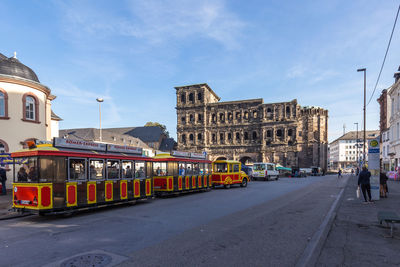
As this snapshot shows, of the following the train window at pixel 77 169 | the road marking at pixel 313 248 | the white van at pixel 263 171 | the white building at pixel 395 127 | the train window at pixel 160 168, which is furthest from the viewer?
the white van at pixel 263 171

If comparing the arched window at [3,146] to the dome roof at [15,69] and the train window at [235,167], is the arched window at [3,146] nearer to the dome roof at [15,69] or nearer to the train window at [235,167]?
the dome roof at [15,69]

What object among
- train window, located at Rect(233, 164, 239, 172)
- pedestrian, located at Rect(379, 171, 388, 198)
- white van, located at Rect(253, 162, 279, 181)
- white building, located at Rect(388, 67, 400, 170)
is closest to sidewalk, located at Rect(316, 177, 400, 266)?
pedestrian, located at Rect(379, 171, 388, 198)

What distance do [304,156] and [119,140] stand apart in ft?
141

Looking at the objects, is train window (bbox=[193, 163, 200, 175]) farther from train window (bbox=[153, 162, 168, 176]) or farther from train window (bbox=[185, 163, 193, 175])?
train window (bbox=[153, 162, 168, 176])

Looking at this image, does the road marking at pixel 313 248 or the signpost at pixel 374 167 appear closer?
the road marking at pixel 313 248

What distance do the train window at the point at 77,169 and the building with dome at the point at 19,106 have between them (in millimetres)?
10302

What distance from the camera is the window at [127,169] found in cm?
1260

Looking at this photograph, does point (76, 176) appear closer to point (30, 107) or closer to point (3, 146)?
point (3, 146)

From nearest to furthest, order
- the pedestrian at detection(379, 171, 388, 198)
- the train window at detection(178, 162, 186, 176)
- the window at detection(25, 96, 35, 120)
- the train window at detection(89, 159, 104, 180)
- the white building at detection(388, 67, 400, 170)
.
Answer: the train window at detection(89, 159, 104, 180) < the pedestrian at detection(379, 171, 388, 198) < the train window at detection(178, 162, 186, 176) < the window at detection(25, 96, 35, 120) < the white building at detection(388, 67, 400, 170)

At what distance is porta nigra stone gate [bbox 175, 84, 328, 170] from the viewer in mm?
54125

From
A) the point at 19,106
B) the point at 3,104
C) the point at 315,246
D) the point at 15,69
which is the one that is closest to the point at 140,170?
the point at 315,246

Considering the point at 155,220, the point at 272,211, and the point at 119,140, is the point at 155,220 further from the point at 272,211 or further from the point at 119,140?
the point at 119,140

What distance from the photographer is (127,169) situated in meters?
12.8

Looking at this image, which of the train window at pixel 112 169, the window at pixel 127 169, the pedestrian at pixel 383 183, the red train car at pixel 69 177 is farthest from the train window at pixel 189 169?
the pedestrian at pixel 383 183
